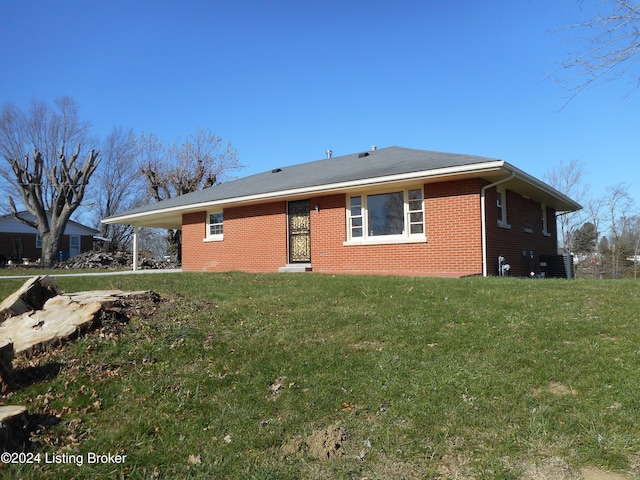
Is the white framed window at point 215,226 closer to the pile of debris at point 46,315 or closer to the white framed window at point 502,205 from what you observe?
the white framed window at point 502,205

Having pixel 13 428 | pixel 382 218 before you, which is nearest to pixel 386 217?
pixel 382 218

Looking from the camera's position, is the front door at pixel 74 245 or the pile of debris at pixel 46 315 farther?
the front door at pixel 74 245

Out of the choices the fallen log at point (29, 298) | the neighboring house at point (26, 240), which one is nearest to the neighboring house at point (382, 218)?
the fallen log at point (29, 298)

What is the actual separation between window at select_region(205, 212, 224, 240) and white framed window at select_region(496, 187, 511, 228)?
9571mm

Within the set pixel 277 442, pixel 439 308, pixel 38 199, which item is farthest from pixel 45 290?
pixel 38 199

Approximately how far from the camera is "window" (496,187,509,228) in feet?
40.2

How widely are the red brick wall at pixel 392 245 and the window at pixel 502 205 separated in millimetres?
Answer: 278

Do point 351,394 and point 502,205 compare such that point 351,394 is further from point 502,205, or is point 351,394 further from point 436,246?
point 502,205

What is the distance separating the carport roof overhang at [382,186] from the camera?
33.9 ft

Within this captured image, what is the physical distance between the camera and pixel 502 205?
40.9ft

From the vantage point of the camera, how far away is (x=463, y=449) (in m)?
2.87

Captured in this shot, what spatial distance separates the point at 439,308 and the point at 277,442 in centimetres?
344

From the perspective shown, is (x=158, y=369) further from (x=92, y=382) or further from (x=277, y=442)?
(x=277, y=442)

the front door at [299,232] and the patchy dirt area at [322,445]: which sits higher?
the front door at [299,232]
